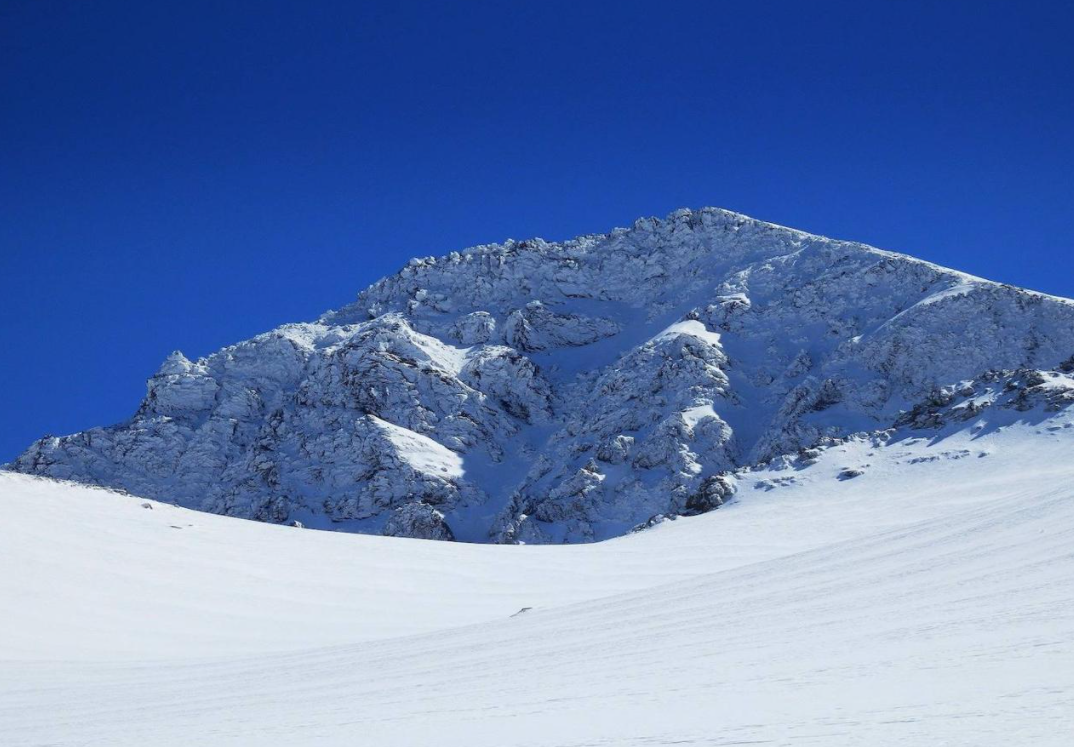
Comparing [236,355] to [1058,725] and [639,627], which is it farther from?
[1058,725]

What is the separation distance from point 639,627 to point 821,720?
8.50 m

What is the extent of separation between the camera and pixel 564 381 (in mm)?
105750

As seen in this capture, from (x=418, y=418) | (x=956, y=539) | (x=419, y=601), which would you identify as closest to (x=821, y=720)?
(x=956, y=539)

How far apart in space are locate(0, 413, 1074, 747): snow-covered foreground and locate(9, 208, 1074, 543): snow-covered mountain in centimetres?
2655

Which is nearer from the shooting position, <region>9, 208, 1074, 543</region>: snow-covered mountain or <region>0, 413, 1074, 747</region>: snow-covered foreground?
<region>0, 413, 1074, 747</region>: snow-covered foreground

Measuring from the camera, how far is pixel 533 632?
731 inches

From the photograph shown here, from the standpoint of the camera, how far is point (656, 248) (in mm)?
119062

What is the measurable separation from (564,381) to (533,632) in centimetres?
8733

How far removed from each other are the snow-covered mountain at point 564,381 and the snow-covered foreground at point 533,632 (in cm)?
2655

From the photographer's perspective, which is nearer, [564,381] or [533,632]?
[533,632]

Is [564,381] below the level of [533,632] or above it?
above

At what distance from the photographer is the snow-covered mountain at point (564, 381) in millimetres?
78938

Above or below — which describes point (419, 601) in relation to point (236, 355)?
below

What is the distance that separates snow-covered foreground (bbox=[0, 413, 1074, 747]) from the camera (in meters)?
9.61
